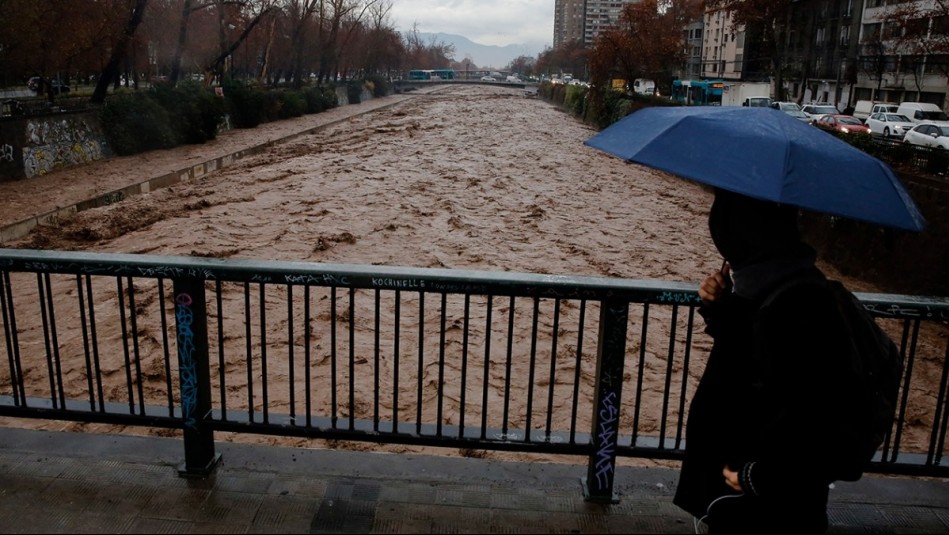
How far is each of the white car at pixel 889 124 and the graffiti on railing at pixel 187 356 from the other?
109 feet

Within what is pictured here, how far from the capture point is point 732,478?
240 centimetres

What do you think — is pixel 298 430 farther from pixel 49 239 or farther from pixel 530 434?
pixel 49 239

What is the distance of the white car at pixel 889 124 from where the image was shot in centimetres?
3253

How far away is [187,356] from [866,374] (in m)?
2.85

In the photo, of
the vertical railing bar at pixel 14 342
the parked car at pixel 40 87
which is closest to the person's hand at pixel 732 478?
the vertical railing bar at pixel 14 342

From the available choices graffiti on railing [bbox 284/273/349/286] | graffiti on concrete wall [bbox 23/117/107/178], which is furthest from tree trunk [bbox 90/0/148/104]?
graffiti on railing [bbox 284/273/349/286]

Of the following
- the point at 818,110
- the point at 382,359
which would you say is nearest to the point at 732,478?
the point at 382,359

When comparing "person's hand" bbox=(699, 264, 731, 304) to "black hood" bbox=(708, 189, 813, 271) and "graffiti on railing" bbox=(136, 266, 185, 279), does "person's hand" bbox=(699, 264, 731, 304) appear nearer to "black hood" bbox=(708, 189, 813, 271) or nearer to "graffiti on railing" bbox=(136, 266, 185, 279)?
"black hood" bbox=(708, 189, 813, 271)

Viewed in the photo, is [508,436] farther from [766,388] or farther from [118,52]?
[118,52]

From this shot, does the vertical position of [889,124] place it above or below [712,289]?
below

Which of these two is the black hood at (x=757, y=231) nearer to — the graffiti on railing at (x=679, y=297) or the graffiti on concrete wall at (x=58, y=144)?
the graffiti on railing at (x=679, y=297)

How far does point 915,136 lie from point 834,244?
14353 mm

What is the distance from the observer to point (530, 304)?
12.1m

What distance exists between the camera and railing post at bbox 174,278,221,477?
3.60m
